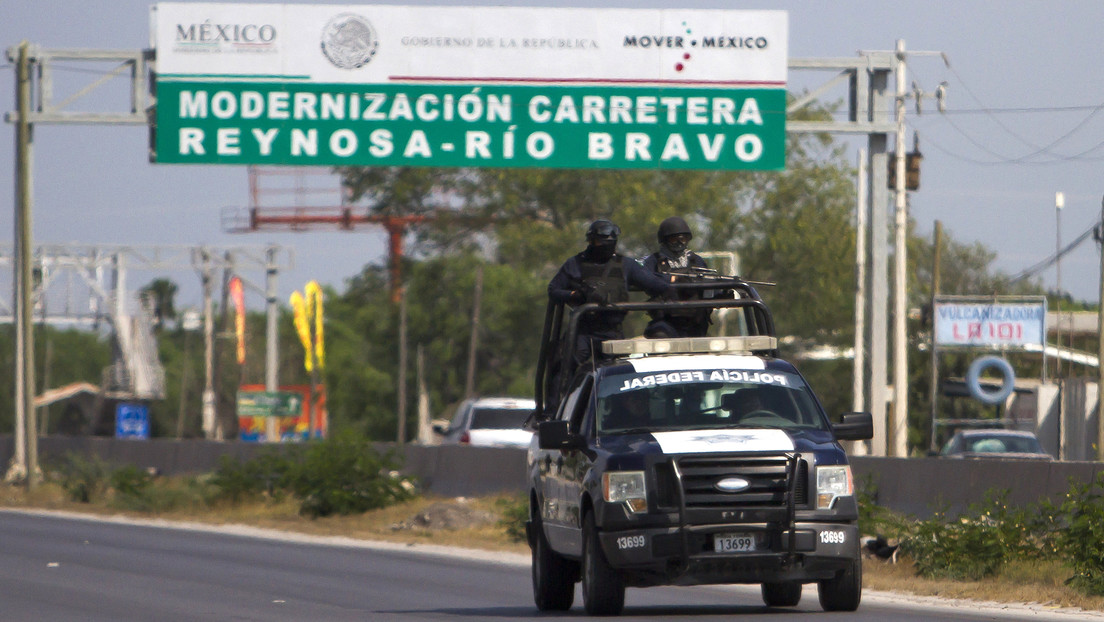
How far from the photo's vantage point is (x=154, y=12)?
27.0 m

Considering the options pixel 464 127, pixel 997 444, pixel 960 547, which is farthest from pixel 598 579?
pixel 997 444

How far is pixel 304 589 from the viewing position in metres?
15.2

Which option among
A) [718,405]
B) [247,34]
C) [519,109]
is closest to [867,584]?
[718,405]

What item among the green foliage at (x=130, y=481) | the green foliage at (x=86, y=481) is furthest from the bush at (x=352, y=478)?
the green foliage at (x=86, y=481)

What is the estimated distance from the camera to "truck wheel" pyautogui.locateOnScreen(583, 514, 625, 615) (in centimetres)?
1109

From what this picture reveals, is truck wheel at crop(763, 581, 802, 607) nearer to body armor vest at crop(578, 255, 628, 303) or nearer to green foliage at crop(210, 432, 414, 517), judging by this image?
body armor vest at crop(578, 255, 628, 303)

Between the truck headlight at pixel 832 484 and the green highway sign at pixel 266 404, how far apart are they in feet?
139

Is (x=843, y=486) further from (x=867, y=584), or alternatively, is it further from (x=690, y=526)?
(x=867, y=584)

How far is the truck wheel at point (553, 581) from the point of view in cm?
1267

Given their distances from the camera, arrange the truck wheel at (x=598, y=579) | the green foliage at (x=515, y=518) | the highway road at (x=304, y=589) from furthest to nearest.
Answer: the green foliage at (x=515, y=518), the highway road at (x=304, y=589), the truck wheel at (x=598, y=579)

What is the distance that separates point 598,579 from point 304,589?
472 cm

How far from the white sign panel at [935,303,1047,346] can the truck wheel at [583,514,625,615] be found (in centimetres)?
3359

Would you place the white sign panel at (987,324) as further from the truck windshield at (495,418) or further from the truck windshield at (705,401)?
the truck windshield at (705,401)

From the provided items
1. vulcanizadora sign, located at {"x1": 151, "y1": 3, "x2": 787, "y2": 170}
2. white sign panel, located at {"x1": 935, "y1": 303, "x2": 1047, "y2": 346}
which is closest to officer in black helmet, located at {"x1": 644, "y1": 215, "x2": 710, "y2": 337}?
vulcanizadora sign, located at {"x1": 151, "y1": 3, "x2": 787, "y2": 170}
